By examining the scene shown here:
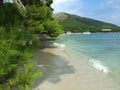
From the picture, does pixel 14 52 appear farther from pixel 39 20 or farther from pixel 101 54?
pixel 101 54

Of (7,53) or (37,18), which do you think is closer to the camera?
(7,53)

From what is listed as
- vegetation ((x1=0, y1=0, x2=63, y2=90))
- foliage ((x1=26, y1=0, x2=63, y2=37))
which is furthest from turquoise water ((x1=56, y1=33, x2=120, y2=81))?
vegetation ((x1=0, y1=0, x2=63, y2=90))

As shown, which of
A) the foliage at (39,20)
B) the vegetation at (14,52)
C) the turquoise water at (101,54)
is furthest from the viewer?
the foliage at (39,20)

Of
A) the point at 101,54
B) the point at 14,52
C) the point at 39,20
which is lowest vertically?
the point at 101,54

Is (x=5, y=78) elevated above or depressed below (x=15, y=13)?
below

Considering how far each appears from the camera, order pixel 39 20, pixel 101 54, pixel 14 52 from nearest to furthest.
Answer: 1. pixel 14 52
2. pixel 39 20
3. pixel 101 54

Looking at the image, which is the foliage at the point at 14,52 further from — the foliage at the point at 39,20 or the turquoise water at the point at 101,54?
the foliage at the point at 39,20

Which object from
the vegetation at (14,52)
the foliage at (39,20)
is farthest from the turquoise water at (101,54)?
the vegetation at (14,52)

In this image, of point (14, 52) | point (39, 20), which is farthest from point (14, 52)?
point (39, 20)

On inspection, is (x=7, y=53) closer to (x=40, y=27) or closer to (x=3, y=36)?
(x=3, y=36)

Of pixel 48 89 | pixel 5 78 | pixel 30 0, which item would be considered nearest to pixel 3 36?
pixel 5 78

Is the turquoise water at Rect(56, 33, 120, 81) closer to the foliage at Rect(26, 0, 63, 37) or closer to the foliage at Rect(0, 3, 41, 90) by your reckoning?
the foliage at Rect(26, 0, 63, 37)

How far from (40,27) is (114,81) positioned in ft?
37.3

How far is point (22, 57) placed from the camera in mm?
5102
